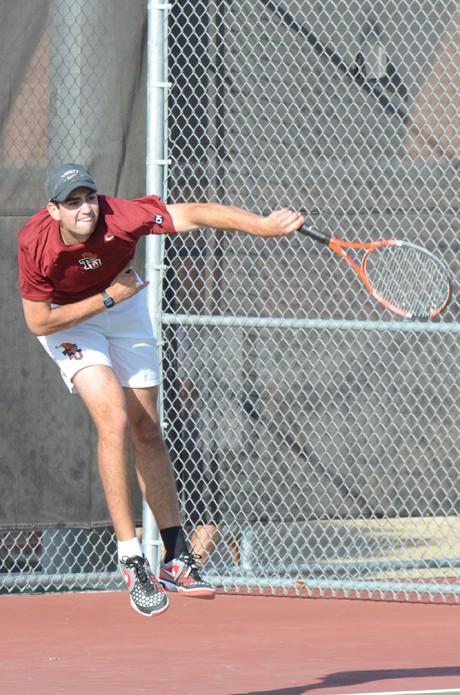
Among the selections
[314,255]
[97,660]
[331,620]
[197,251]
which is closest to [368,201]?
[314,255]

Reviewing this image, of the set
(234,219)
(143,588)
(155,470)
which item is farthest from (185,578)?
(234,219)

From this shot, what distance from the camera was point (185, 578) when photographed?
596 centimetres

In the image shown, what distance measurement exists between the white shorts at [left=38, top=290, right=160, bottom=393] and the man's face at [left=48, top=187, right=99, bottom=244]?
1.41 feet

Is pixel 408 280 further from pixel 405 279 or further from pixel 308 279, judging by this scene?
pixel 308 279

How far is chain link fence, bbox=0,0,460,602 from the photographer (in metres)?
8.02

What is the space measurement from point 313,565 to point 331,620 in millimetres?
837

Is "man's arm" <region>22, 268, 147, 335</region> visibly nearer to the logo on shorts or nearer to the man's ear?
the logo on shorts

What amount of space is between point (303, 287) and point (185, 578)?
261cm

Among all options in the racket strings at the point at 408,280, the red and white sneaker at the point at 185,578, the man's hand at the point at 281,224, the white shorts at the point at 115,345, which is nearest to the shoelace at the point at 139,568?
the red and white sneaker at the point at 185,578

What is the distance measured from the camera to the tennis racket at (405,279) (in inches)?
243

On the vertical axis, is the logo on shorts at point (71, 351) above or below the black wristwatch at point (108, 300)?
below

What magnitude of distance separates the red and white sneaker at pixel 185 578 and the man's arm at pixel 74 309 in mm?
1097

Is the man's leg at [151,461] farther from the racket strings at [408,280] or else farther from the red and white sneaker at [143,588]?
the racket strings at [408,280]

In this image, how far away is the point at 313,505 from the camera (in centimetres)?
813
